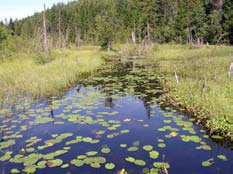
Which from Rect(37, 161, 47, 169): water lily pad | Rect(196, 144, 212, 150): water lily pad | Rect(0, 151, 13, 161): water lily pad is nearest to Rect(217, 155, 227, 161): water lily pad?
Rect(196, 144, 212, 150): water lily pad

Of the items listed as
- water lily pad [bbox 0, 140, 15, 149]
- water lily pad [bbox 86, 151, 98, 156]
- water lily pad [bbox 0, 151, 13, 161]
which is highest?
water lily pad [bbox 0, 140, 15, 149]

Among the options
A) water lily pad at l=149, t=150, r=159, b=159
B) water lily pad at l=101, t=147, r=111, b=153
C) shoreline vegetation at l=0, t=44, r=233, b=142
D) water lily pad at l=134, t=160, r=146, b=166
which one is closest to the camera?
water lily pad at l=134, t=160, r=146, b=166

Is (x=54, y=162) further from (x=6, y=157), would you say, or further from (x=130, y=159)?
(x=130, y=159)

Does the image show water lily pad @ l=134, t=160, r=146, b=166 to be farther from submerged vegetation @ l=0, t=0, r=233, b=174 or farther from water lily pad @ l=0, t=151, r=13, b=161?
water lily pad @ l=0, t=151, r=13, b=161

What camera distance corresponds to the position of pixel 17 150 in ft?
23.1

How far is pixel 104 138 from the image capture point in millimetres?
7746

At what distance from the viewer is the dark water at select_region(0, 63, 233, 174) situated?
6152mm

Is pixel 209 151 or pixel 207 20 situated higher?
pixel 207 20

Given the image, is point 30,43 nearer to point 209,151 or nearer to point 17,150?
point 17,150

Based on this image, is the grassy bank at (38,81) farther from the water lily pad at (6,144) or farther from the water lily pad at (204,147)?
the water lily pad at (204,147)

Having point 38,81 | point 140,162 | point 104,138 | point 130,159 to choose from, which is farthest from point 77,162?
point 38,81

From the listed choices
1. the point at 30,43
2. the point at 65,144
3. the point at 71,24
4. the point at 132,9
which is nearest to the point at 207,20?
the point at 132,9

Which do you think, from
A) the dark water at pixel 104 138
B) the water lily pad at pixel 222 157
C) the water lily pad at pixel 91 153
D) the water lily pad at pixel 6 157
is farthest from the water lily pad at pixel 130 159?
the water lily pad at pixel 6 157

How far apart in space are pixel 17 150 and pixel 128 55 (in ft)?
78.2
